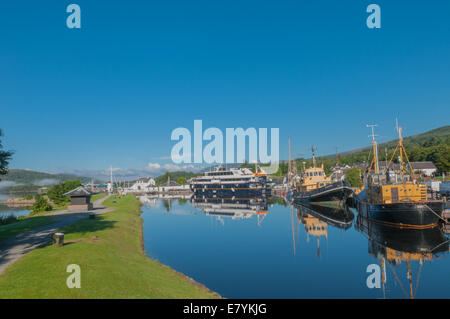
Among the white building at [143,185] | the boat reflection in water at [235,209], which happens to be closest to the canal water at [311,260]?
the boat reflection in water at [235,209]

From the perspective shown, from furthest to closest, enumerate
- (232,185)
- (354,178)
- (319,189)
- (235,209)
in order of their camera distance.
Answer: (354,178)
(232,185)
(235,209)
(319,189)

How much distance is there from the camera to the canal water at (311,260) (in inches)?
606

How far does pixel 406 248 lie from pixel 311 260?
316 inches

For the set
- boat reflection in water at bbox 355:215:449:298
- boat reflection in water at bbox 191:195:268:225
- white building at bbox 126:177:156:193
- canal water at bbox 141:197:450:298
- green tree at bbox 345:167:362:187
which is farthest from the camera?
white building at bbox 126:177:156:193

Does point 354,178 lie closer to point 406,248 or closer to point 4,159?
point 406,248

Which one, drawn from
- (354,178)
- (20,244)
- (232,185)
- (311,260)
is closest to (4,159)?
(20,244)

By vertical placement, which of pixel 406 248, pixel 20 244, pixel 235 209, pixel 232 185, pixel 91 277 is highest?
pixel 232 185

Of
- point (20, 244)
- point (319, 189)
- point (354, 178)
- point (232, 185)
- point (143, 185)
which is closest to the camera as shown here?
point (20, 244)

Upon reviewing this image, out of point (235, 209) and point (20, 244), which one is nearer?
point (20, 244)

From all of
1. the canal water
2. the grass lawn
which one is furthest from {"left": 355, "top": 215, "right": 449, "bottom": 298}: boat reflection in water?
the grass lawn

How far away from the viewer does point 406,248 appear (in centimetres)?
2266

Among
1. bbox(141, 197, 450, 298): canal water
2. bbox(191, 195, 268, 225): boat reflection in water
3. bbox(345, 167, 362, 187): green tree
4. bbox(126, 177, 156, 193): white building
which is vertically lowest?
bbox(191, 195, 268, 225): boat reflection in water

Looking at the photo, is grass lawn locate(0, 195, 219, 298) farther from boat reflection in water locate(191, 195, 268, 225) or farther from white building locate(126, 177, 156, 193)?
white building locate(126, 177, 156, 193)

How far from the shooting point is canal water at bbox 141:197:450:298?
15.4 meters
